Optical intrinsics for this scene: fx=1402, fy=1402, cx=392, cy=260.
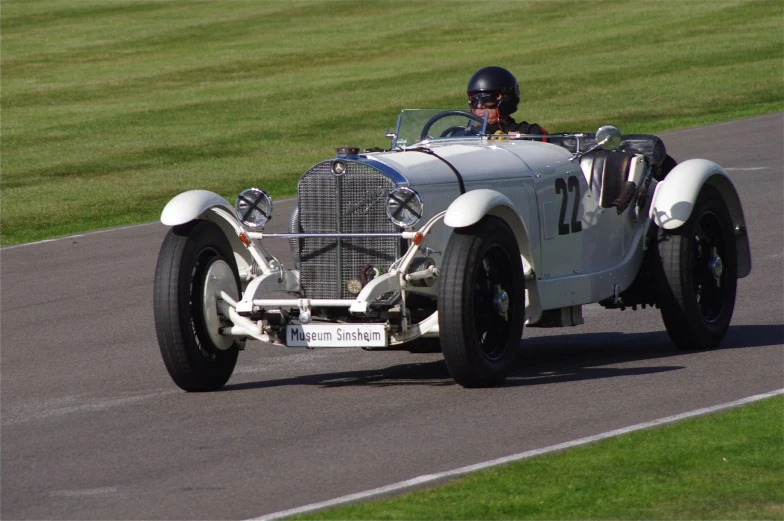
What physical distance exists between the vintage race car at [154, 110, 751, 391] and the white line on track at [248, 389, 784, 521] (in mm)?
1174

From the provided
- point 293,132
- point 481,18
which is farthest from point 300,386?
point 481,18

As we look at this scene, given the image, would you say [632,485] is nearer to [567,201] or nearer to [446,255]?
[446,255]

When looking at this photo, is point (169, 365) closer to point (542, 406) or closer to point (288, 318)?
point (288, 318)

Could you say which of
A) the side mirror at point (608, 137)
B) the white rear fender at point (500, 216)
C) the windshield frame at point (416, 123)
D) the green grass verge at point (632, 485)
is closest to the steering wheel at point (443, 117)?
the windshield frame at point (416, 123)

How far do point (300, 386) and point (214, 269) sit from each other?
0.89m

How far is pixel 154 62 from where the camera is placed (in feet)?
134

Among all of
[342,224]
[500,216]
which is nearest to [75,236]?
[342,224]

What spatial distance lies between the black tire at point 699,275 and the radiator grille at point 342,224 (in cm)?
213

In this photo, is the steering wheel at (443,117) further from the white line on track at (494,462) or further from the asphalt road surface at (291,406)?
the white line on track at (494,462)

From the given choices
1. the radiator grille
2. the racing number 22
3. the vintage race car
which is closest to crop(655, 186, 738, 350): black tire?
the vintage race car

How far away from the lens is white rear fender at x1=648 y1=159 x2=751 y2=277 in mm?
9375

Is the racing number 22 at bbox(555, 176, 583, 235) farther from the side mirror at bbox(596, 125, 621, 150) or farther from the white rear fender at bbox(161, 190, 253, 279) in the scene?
the white rear fender at bbox(161, 190, 253, 279)

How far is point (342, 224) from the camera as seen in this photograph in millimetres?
8422

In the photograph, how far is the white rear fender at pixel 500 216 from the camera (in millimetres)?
7871
